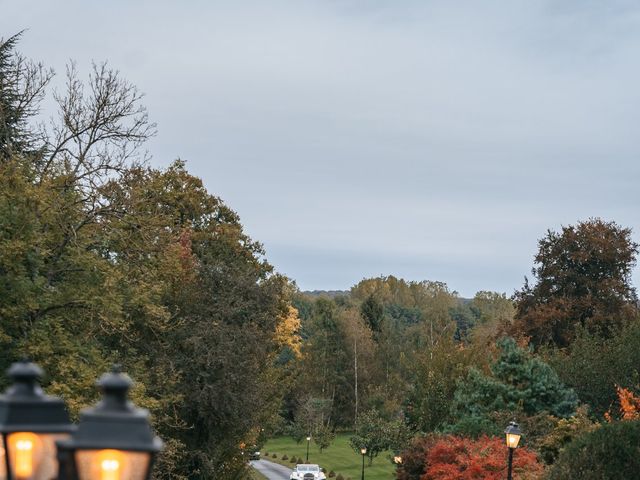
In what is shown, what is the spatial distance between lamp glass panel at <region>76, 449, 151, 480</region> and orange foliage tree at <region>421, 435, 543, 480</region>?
23.0 meters

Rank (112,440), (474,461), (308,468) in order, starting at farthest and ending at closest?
1. (308,468)
2. (474,461)
3. (112,440)

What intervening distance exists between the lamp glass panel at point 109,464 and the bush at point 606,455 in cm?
1641

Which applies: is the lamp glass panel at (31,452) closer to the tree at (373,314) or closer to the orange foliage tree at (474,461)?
the orange foliage tree at (474,461)

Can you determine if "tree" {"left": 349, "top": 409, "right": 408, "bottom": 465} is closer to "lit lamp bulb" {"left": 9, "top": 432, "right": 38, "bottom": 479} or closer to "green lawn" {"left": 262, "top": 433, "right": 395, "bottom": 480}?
"green lawn" {"left": 262, "top": 433, "right": 395, "bottom": 480}

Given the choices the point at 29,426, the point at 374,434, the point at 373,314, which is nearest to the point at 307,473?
the point at 374,434

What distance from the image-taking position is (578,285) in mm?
52781

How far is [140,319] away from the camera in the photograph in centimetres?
3061

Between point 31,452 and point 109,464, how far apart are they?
117cm

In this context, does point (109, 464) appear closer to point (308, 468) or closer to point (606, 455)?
point (606, 455)

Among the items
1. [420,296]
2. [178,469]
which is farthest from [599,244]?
[420,296]

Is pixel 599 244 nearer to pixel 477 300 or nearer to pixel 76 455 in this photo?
pixel 76 455

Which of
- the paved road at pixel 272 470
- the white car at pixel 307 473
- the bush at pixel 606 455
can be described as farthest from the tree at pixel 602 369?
the paved road at pixel 272 470

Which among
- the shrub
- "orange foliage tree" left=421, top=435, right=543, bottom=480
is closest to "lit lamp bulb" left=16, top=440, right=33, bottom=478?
"orange foliage tree" left=421, top=435, right=543, bottom=480

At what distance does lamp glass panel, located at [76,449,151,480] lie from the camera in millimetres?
4102
